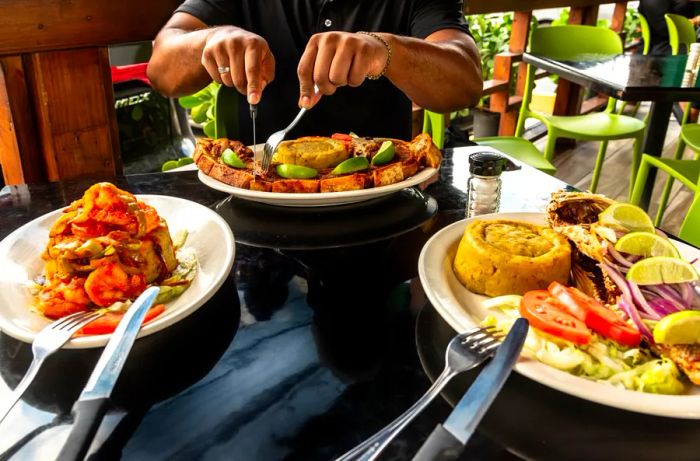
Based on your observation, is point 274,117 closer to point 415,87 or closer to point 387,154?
point 415,87

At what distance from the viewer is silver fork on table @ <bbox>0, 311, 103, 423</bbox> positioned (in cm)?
72

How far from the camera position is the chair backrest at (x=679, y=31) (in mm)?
4992

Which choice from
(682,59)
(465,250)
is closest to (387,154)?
(465,250)

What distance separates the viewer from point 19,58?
1.86 m

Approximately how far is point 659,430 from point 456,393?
265 millimetres

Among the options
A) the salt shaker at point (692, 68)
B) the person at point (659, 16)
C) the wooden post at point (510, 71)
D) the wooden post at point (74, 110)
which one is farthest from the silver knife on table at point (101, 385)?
the person at point (659, 16)

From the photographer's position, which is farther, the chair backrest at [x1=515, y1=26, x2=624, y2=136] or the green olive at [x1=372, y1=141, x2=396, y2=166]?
the chair backrest at [x1=515, y1=26, x2=624, y2=136]

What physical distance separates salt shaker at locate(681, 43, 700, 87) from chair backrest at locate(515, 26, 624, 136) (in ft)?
2.64

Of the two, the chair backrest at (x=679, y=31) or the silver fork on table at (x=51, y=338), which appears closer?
the silver fork on table at (x=51, y=338)

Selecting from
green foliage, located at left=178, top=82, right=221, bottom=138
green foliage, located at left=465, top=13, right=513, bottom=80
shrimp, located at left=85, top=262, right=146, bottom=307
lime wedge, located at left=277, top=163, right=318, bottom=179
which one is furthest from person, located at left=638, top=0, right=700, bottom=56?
shrimp, located at left=85, top=262, right=146, bottom=307

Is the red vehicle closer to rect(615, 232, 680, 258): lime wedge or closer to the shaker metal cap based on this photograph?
the shaker metal cap

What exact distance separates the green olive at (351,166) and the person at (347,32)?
348mm

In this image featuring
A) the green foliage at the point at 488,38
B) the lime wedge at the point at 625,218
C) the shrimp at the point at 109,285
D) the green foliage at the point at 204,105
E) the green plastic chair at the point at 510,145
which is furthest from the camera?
the green foliage at the point at 488,38

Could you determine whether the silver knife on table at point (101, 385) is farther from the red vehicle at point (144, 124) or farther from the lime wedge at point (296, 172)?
the red vehicle at point (144, 124)
